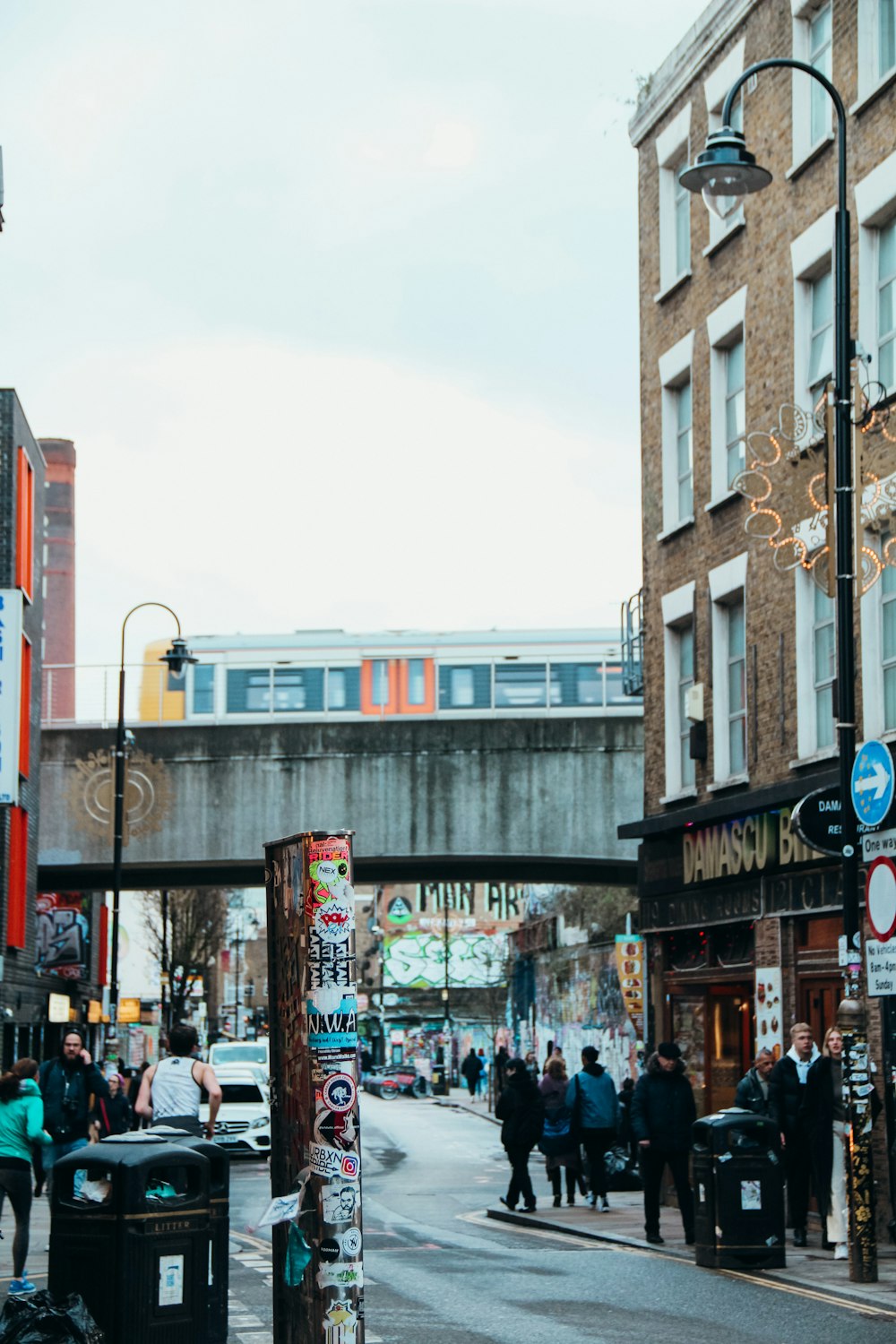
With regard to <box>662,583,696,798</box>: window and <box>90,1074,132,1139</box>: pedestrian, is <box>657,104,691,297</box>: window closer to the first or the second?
<box>662,583,696,798</box>: window

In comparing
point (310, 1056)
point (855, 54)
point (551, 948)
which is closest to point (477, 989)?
point (551, 948)

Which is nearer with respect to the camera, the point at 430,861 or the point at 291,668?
the point at 430,861

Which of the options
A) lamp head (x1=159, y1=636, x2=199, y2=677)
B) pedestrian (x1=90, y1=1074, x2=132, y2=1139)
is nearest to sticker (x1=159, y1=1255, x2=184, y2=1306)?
pedestrian (x1=90, y1=1074, x2=132, y2=1139)

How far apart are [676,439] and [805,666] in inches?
212

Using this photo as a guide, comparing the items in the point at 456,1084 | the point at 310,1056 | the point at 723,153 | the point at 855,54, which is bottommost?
the point at 456,1084

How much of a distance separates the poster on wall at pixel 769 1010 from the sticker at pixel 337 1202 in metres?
12.8

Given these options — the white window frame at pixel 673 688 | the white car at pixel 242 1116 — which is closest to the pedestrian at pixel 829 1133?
the white window frame at pixel 673 688

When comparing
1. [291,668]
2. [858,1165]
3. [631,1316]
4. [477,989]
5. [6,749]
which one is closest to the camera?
[631,1316]

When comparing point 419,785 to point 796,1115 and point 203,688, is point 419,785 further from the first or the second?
point 796,1115

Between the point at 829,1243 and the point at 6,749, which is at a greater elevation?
the point at 6,749

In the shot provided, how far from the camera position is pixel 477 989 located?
97938 millimetres

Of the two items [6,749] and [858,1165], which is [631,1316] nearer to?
[858,1165]

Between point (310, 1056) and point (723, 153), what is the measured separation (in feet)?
26.8

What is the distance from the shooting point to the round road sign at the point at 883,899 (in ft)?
44.8
